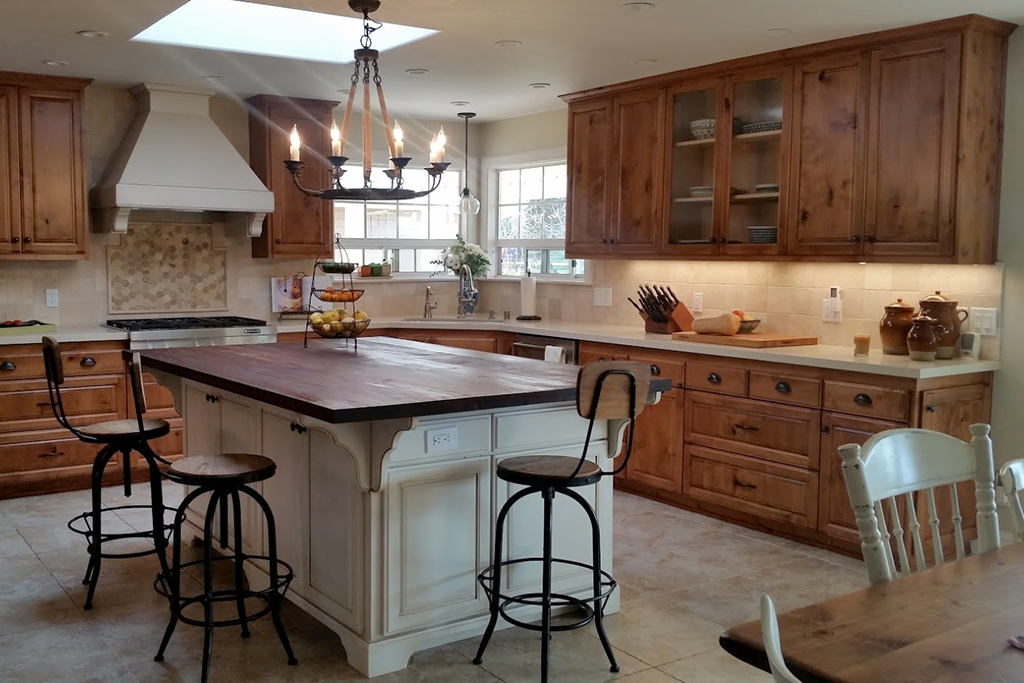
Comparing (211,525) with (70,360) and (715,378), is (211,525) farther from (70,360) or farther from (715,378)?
(70,360)

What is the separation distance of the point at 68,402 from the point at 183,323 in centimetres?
85

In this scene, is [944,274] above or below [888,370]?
above

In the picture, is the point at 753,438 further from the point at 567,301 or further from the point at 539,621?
the point at 567,301

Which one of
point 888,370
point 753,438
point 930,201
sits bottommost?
point 753,438

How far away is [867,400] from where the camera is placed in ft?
14.2

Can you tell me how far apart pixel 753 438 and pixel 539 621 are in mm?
1743

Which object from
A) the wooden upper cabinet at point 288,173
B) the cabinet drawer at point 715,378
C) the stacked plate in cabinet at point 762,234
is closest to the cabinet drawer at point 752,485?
the cabinet drawer at point 715,378

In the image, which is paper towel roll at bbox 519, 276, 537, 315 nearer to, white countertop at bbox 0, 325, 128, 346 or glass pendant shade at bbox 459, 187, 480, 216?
glass pendant shade at bbox 459, 187, 480, 216

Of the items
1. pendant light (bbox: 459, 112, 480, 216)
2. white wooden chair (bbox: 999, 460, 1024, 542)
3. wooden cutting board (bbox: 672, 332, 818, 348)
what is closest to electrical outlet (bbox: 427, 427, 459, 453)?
white wooden chair (bbox: 999, 460, 1024, 542)

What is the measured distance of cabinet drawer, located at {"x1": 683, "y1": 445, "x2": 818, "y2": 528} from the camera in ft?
15.2

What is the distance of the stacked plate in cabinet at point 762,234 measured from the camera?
16.6 feet

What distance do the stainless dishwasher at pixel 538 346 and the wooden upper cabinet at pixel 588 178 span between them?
62 cm

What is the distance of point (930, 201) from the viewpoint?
435 centimetres

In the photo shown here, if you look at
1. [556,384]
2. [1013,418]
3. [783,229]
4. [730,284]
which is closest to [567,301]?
[730,284]
